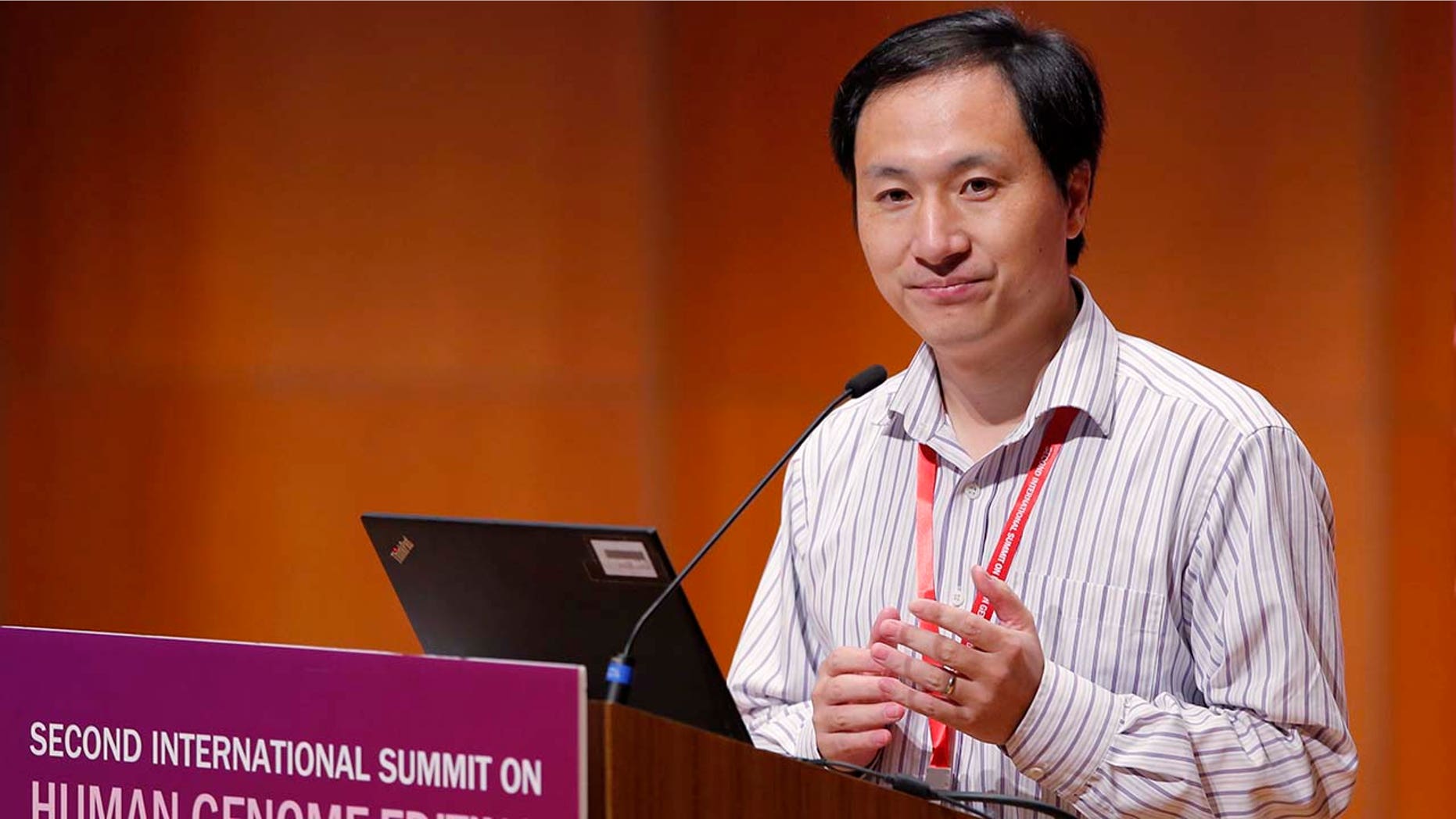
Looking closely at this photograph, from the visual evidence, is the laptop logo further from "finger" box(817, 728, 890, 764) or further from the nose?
the nose

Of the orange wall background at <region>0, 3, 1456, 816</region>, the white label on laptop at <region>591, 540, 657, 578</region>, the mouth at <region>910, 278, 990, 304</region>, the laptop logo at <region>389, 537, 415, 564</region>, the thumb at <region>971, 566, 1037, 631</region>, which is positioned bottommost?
the thumb at <region>971, 566, 1037, 631</region>

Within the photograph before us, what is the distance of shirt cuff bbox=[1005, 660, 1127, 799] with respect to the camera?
1533mm

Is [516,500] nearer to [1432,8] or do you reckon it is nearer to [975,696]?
[1432,8]

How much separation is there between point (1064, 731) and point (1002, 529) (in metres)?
0.31

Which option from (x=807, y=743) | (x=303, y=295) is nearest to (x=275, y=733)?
(x=807, y=743)

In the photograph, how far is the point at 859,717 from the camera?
1590 mm

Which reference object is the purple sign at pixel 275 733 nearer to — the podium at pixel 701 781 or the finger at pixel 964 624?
the podium at pixel 701 781

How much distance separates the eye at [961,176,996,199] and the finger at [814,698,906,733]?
0.59m

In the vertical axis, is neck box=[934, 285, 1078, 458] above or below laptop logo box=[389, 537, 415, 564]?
above

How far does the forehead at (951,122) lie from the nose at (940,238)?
0.05 meters

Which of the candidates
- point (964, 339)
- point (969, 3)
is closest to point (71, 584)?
point (969, 3)

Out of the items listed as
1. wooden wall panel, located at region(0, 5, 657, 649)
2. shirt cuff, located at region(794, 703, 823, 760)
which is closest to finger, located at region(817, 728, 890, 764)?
shirt cuff, located at region(794, 703, 823, 760)

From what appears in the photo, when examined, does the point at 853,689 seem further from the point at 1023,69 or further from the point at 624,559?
the point at 1023,69

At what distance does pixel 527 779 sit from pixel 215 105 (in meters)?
3.16
